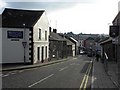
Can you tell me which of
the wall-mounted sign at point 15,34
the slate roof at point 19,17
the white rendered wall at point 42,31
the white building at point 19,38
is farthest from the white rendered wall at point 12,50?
the white rendered wall at point 42,31

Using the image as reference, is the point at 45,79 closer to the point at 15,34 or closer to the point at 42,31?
the point at 15,34

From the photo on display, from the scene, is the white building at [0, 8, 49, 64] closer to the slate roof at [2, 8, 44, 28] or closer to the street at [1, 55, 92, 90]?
the slate roof at [2, 8, 44, 28]

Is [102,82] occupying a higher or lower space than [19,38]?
lower

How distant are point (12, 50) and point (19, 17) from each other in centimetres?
549

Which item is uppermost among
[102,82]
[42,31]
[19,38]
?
[42,31]

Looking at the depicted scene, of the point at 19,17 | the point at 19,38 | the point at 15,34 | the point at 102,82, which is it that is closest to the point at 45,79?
the point at 102,82

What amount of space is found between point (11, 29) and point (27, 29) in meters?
2.07

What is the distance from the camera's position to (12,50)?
111 feet

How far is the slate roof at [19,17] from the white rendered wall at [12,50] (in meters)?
1.05

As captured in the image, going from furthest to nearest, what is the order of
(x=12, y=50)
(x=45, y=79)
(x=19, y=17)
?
(x=19, y=17)
(x=12, y=50)
(x=45, y=79)

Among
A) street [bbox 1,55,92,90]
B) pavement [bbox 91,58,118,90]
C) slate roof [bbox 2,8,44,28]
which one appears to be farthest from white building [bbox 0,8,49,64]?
pavement [bbox 91,58,118,90]

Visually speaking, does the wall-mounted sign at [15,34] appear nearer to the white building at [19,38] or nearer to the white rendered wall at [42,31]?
the white building at [19,38]

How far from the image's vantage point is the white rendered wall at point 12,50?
3362 centimetres

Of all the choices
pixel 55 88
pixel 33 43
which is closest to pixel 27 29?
pixel 33 43
